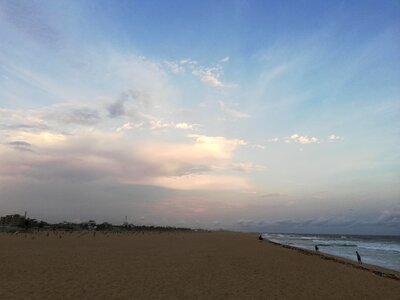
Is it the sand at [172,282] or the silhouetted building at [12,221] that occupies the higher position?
the silhouetted building at [12,221]

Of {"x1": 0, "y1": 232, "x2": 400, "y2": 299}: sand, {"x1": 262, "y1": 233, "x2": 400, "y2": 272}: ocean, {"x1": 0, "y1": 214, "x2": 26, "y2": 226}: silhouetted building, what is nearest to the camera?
{"x1": 0, "y1": 232, "x2": 400, "y2": 299}: sand

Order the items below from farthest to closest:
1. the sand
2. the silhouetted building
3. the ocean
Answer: the silhouetted building < the ocean < the sand

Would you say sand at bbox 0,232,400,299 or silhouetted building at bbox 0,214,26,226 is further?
silhouetted building at bbox 0,214,26,226

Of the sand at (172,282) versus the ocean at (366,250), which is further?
the ocean at (366,250)

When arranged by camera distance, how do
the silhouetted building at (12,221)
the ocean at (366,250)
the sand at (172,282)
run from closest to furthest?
1. the sand at (172,282)
2. the ocean at (366,250)
3. the silhouetted building at (12,221)

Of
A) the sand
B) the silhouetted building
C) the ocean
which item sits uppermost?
the silhouetted building

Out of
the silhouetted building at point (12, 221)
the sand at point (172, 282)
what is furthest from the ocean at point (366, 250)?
the silhouetted building at point (12, 221)

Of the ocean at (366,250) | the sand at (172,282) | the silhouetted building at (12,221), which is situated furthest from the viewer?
the silhouetted building at (12,221)

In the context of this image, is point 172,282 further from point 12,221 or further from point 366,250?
point 12,221

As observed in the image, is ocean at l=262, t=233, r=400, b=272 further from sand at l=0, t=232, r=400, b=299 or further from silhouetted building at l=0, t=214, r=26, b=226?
silhouetted building at l=0, t=214, r=26, b=226

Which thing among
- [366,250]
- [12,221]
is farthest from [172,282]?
[12,221]

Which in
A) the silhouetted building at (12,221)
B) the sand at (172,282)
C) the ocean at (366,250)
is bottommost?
the sand at (172,282)

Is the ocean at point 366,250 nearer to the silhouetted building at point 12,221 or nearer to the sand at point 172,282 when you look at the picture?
the sand at point 172,282

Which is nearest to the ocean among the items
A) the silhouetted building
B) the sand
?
the sand
